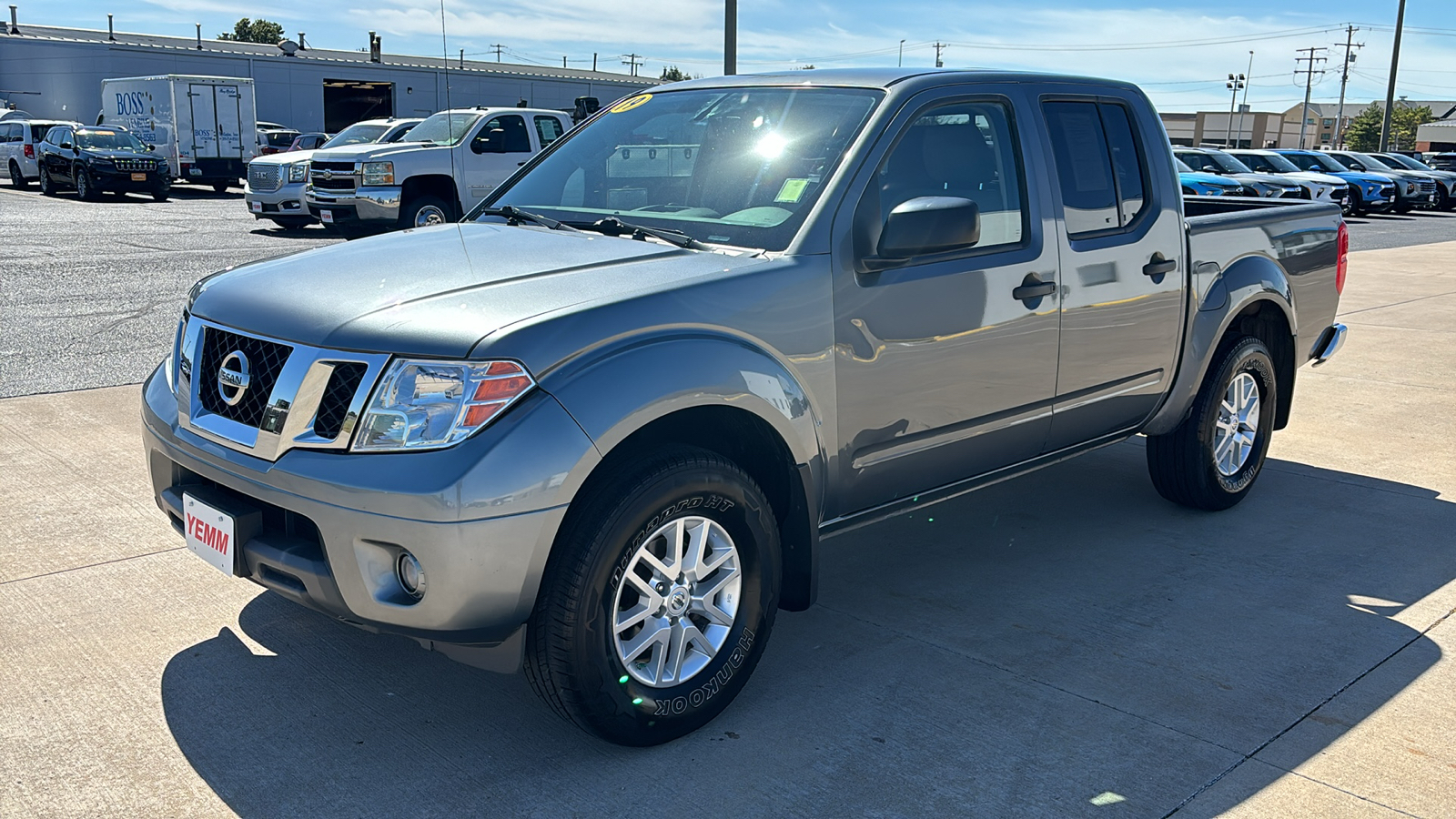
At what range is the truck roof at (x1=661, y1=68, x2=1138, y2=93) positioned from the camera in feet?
13.4

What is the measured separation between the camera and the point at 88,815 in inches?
115

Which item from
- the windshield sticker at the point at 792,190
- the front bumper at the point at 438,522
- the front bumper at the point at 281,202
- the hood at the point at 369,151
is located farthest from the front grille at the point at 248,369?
the front bumper at the point at 281,202

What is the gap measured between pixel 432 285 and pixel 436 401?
527 millimetres

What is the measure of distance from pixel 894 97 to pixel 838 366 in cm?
96

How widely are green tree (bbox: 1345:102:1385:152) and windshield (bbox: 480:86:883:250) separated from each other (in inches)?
5598

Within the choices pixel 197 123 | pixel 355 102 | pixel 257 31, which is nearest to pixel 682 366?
pixel 197 123

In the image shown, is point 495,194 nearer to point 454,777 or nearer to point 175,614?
point 175,614

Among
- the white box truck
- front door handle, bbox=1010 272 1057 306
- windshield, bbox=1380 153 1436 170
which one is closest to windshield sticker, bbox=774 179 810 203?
front door handle, bbox=1010 272 1057 306

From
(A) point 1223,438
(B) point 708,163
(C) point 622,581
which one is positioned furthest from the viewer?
(A) point 1223,438

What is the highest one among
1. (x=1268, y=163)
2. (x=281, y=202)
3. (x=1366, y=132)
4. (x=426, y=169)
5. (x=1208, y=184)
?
(x=1366, y=132)

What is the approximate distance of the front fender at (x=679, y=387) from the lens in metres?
3.00

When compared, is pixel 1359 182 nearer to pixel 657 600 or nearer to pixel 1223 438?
pixel 1223 438

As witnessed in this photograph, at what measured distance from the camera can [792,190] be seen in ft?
12.4

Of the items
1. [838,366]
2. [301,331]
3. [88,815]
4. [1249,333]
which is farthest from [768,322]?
[1249,333]
